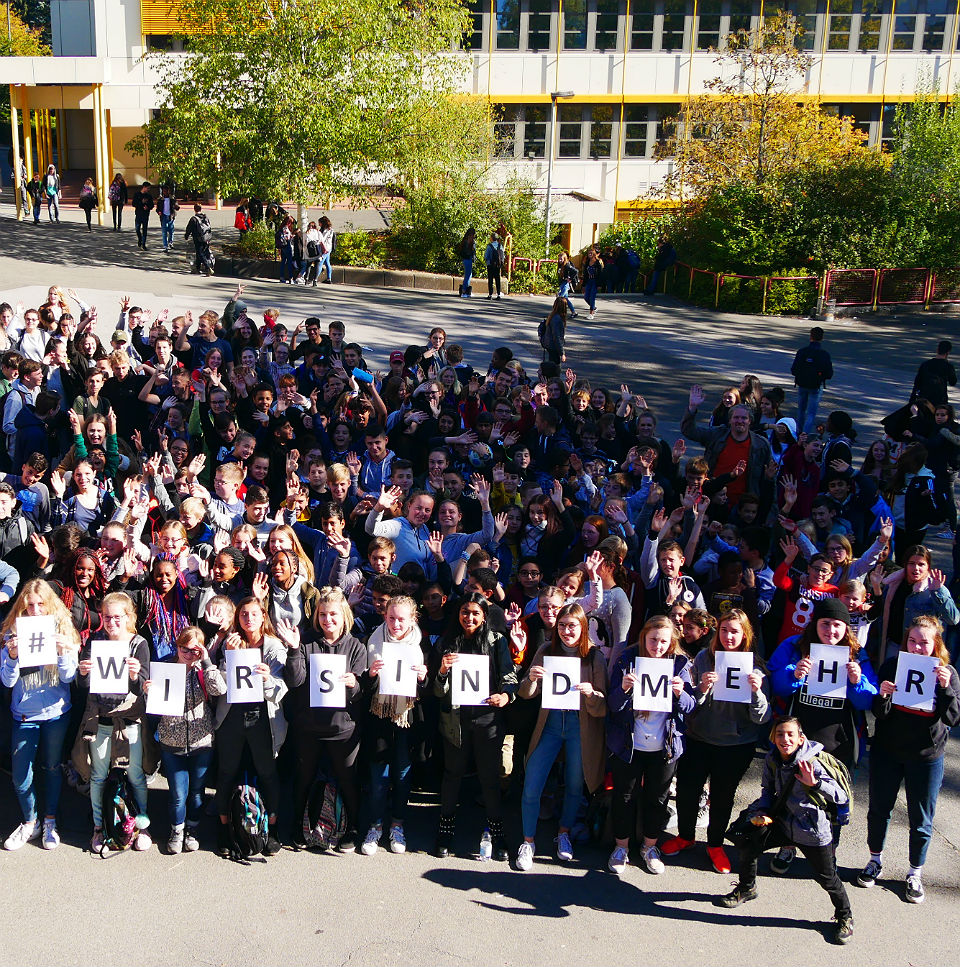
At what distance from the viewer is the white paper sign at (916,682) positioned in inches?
244

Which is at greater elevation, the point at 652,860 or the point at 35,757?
the point at 35,757

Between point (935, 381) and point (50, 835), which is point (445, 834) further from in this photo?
point (935, 381)

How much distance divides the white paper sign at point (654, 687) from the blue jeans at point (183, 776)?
257 centimetres

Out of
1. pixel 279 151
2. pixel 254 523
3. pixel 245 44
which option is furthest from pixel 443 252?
pixel 254 523

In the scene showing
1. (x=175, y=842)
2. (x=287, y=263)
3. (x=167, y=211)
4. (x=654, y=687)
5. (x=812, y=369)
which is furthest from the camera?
(x=167, y=211)

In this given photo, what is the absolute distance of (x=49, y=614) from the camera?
21.4 ft

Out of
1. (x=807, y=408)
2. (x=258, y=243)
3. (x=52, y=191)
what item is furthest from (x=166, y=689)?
(x=52, y=191)

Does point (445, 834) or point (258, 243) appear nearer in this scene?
point (445, 834)

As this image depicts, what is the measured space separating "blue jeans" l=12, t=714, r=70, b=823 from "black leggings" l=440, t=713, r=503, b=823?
231cm

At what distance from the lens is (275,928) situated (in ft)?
19.3

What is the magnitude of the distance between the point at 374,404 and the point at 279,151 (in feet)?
50.0

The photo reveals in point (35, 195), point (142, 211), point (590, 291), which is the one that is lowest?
point (590, 291)

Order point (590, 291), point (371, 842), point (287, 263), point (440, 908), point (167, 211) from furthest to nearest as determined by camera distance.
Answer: point (167, 211) < point (287, 263) < point (590, 291) < point (371, 842) < point (440, 908)

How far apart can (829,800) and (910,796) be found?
668mm
